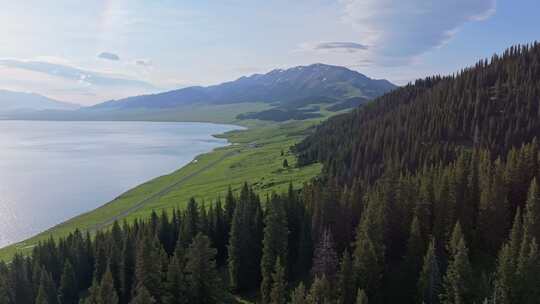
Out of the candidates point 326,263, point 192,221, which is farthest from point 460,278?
point 192,221

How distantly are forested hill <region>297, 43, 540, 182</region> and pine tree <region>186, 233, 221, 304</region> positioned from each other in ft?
221

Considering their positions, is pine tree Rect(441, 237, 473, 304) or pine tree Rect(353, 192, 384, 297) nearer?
pine tree Rect(441, 237, 473, 304)

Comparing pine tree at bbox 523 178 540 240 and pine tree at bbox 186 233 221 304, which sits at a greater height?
pine tree at bbox 523 178 540 240

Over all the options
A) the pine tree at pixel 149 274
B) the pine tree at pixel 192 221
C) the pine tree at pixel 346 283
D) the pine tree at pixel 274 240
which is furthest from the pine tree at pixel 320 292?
the pine tree at pixel 192 221

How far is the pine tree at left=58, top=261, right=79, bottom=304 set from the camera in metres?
70.5

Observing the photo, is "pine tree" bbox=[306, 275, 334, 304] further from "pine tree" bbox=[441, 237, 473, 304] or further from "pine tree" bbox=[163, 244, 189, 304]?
"pine tree" bbox=[163, 244, 189, 304]

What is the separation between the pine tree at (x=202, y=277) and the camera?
4747 cm

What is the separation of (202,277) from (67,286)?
1362 inches

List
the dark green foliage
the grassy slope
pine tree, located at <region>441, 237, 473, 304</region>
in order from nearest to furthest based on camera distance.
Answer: pine tree, located at <region>441, 237, 473, 304</region>, the dark green foliage, the grassy slope

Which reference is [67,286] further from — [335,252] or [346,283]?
[346,283]

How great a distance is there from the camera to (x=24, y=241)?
109 meters

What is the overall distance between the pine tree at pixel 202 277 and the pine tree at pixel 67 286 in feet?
107

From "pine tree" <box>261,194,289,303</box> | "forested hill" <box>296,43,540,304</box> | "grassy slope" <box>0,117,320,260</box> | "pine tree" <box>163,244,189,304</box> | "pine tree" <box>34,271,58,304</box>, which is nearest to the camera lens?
"forested hill" <box>296,43,540,304</box>

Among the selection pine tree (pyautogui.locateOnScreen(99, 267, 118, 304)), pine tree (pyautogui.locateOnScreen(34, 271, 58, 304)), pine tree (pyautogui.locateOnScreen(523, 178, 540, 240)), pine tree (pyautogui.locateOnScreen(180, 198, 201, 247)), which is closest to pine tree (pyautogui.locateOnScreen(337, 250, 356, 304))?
pine tree (pyautogui.locateOnScreen(523, 178, 540, 240))
